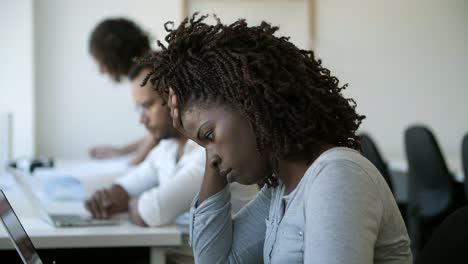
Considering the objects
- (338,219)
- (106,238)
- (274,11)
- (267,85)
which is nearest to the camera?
(338,219)

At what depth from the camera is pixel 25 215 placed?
6.86 feet

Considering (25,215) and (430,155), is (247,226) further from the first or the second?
(430,155)

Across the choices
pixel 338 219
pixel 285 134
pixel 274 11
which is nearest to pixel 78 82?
pixel 274 11

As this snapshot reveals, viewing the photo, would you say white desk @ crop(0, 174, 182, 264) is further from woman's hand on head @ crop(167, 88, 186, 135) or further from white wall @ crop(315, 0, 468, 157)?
white wall @ crop(315, 0, 468, 157)

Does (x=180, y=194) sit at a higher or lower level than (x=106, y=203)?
higher

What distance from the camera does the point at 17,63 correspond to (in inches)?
175

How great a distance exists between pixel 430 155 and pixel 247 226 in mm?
2323

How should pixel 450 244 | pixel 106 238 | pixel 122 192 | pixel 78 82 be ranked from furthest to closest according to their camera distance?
pixel 78 82, pixel 122 192, pixel 106 238, pixel 450 244

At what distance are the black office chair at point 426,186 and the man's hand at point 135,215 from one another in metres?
1.97

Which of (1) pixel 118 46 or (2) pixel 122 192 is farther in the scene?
(1) pixel 118 46

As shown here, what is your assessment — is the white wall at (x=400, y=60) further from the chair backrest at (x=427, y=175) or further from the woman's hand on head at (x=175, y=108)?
the woman's hand on head at (x=175, y=108)

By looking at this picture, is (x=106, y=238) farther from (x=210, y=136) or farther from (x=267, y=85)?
(x=267, y=85)

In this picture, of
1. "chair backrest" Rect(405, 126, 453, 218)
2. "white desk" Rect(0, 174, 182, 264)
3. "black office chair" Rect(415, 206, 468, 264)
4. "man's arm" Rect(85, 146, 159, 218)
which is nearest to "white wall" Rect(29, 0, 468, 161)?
"chair backrest" Rect(405, 126, 453, 218)

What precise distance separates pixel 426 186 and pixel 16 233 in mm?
2783
